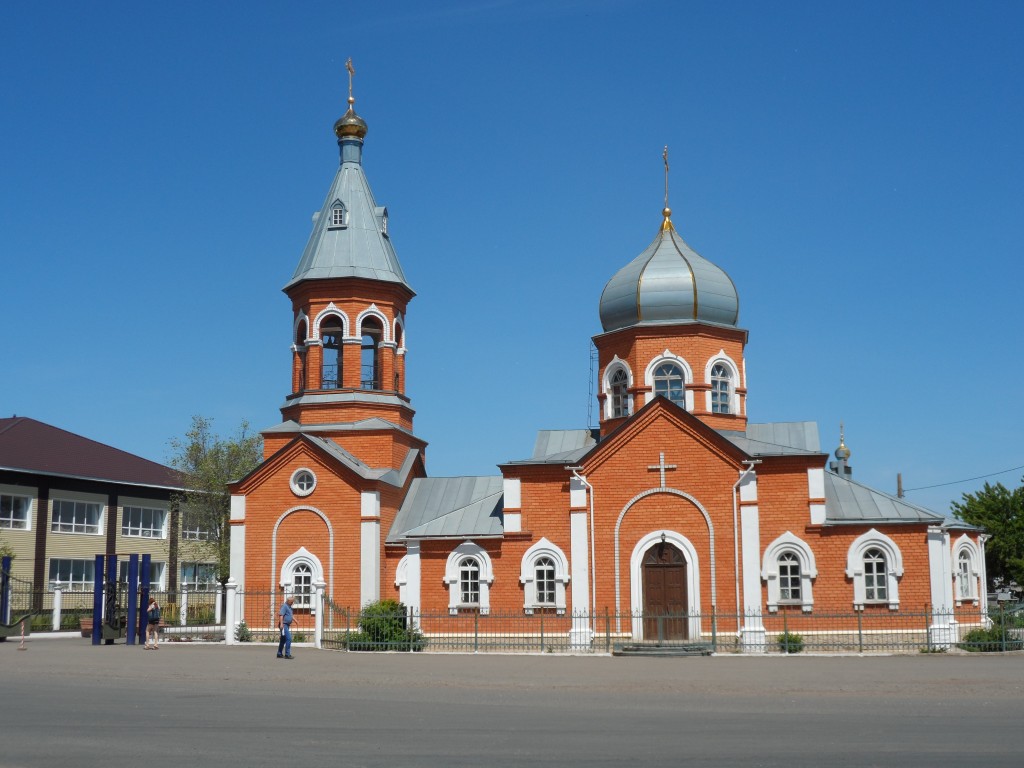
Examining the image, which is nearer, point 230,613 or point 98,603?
point 98,603

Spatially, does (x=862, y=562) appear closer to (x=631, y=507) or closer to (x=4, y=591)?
(x=631, y=507)

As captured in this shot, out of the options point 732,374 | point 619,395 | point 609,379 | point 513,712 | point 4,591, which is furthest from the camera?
point 4,591

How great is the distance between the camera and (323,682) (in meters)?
17.8

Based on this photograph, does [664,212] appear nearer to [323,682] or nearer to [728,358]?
→ [728,358]

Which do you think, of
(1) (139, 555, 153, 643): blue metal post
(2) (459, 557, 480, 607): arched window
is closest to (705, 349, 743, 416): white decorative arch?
(2) (459, 557, 480, 607): arched window

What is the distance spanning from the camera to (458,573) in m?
28.4

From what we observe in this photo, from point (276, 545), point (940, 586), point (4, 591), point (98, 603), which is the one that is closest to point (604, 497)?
point (940, 586)

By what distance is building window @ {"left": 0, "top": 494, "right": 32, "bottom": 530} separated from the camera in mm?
39844

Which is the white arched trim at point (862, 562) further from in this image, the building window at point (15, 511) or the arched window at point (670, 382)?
the building window at point (15, 511)

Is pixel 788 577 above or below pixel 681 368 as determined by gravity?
below

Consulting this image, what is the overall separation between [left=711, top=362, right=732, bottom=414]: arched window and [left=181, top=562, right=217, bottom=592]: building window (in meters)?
27.4

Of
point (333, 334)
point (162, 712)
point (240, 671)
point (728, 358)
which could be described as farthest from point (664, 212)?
point (162, 712)

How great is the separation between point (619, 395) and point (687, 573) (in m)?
5.62

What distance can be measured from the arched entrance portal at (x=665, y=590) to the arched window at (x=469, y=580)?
14.3ft
